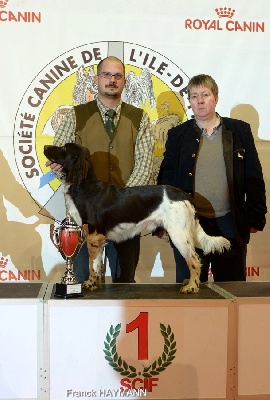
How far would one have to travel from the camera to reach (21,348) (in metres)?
2.48

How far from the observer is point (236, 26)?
13.6 ft

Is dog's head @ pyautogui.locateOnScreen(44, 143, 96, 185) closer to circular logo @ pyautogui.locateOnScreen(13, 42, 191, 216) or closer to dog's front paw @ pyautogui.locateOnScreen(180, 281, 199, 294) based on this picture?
dog's front paw @ pyautogui.locateOnScreen(180, 281, 199, 294)

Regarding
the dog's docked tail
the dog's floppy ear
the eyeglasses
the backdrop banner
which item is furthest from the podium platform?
the backdrop banner

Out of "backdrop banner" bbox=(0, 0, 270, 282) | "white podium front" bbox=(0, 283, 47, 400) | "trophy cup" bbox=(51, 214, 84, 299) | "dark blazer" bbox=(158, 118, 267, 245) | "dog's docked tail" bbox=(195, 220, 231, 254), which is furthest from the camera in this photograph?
"backdrop banner" bbox=(0, 0, 270, 282)

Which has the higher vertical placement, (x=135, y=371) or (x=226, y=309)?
(x=226, y=309)

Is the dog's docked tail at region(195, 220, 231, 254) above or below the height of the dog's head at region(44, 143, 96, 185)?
below

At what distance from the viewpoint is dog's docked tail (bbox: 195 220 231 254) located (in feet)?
9.74

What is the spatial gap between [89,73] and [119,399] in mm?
2453

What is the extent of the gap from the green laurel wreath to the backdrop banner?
167 centimetres

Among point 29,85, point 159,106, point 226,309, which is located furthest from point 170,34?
point 226,309

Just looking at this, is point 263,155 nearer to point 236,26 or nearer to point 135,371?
point 236,26

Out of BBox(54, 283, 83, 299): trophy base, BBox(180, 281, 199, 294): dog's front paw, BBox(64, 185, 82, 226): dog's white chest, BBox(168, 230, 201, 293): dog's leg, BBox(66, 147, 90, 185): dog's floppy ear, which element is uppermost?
BBox(66, 147, 90, 185): dog's floppy ear

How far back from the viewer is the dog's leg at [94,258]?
2.88 meters

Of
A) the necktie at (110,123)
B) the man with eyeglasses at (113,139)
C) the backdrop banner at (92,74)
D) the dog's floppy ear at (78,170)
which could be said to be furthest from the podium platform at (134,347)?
the backdrop banner at (92,74)
